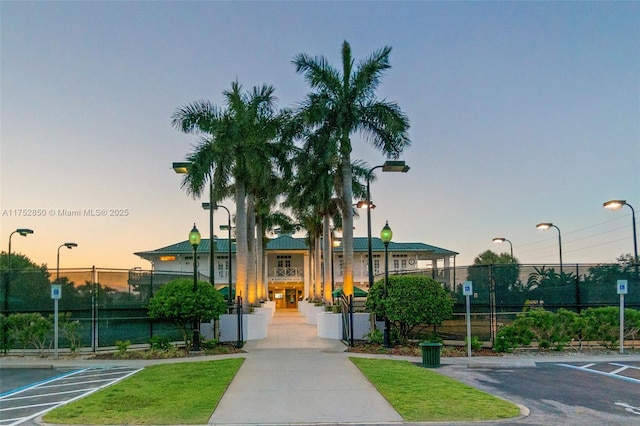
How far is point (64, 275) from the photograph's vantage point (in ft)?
59.3

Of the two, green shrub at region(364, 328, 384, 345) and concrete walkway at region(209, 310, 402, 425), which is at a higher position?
concrete walkway at region(209, 310, 402, 425)

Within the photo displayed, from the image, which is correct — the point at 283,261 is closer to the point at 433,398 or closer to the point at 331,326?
the point at 331,326

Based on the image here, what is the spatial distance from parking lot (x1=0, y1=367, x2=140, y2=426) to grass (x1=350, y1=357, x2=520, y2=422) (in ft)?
20.2

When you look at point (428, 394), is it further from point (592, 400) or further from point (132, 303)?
point (132, 303)

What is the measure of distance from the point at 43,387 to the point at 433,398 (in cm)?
860

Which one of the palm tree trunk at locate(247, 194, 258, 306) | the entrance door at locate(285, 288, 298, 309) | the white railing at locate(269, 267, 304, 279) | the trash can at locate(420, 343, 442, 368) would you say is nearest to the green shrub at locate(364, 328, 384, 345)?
the trash can at locate(420, 343, 442, 368)

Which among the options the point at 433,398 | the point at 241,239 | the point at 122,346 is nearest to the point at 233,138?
the point at 241,239

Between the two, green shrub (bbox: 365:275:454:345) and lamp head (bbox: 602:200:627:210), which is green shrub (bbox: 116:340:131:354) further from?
lamp head (bbox: 602:200:627:210)

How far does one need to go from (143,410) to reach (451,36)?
16.3 metres

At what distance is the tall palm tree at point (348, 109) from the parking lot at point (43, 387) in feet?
39.3

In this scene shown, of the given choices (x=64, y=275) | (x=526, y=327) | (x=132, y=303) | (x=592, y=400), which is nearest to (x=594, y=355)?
(x=526, y=327)

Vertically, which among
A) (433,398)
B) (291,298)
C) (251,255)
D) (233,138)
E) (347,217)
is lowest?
(291,298)

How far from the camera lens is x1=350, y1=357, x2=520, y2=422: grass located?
28.2ft

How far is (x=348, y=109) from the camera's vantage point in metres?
22.8
